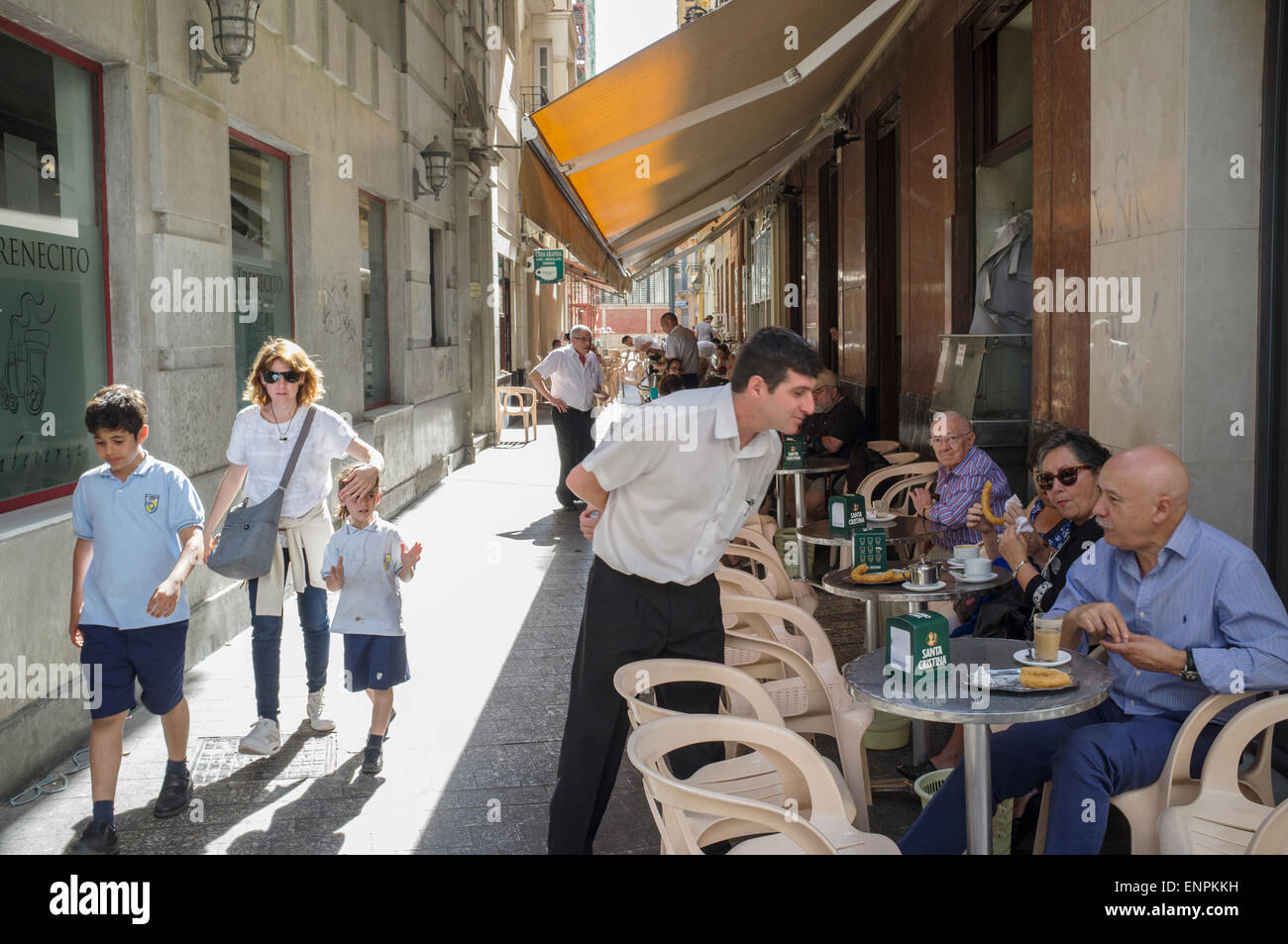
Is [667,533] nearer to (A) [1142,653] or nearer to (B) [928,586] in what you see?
(A) [1142,653]

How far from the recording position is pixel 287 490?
512 cm

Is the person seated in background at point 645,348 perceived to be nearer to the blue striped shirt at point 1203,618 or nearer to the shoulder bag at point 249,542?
the shoulder bag at point 249,542

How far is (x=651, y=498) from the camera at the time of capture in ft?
11.2

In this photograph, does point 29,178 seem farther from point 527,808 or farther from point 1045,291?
point 1045,291

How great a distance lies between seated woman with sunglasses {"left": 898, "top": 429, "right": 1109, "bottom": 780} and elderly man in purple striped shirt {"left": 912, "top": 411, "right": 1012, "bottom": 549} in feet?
3.52

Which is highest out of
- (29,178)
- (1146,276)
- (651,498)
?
(29,178)

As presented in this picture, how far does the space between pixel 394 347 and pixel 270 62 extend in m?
4.42

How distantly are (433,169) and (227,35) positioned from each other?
20.1 ft

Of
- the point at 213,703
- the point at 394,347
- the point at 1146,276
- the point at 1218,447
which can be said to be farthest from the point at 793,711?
the point at 394,347

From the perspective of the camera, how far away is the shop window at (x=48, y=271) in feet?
16.3

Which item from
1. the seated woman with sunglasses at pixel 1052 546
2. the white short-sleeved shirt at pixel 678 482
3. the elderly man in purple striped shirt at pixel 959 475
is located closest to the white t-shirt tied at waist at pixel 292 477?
the white short-sleeved shirt at pixel 678 482

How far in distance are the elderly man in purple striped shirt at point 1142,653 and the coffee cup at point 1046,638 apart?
0.11m

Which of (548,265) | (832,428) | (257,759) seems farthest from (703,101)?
(548,265)

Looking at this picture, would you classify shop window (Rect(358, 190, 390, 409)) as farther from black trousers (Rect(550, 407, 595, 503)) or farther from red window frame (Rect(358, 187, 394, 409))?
black trousers (Rect(550, 407, 595, 503))
